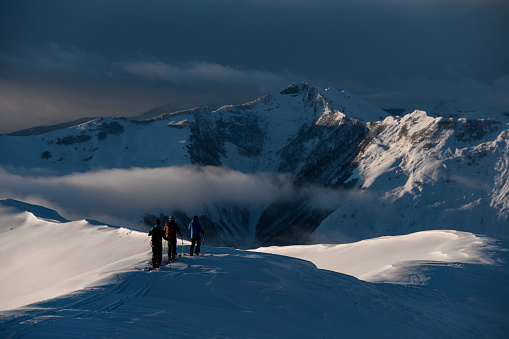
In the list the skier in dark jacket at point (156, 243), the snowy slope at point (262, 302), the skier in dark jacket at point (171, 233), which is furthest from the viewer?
the skier in dark jacket at point (171, 233)

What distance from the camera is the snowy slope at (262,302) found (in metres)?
19.8

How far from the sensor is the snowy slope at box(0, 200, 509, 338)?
19.8 metres

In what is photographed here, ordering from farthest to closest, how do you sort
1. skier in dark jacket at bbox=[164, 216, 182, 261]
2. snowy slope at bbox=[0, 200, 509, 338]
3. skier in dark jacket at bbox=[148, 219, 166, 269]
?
skier in dark jacket at bbox=[164, 216, 182, 261]
skier in dark jacket at bbox=[148, 219, 166, 269]
snowy slope at bbox=[0, 200, 509, 338]

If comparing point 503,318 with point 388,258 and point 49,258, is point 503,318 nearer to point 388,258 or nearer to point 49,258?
point 388,258

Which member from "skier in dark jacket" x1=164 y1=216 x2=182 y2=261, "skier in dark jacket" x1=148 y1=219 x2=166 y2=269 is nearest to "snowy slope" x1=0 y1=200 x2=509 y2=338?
"skier in dark jacket" x1=148 y1=219 x2=166 y2=269

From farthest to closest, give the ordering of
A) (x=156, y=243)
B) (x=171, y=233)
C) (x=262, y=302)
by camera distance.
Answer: (x=171, y=233), (x=156, y=243), (x=262, y=302)

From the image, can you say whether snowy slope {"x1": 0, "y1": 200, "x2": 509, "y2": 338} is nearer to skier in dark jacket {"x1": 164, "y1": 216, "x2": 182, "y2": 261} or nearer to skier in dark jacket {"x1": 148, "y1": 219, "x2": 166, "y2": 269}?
skier in dark jacket {"x1": 148, "y1": 219, "x2": 166, "y2": 269}

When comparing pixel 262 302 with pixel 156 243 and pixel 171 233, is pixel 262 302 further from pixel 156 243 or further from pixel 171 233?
pixel 171 233

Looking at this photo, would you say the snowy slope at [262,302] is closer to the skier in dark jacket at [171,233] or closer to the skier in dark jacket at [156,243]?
the skier in dark jacket at [156,243]

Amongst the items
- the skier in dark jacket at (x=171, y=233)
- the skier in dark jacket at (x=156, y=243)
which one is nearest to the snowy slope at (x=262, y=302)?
the skier in dark jacket at (x=156, y=243)

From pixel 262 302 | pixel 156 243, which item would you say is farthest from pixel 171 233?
pixel 262 302

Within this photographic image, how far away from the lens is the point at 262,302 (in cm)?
2519

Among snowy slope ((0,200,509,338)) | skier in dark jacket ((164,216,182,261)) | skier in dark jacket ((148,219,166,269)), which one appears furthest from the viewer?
skier in dark jacket ((164,216,182,261))

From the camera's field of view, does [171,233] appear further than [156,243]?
Yes
